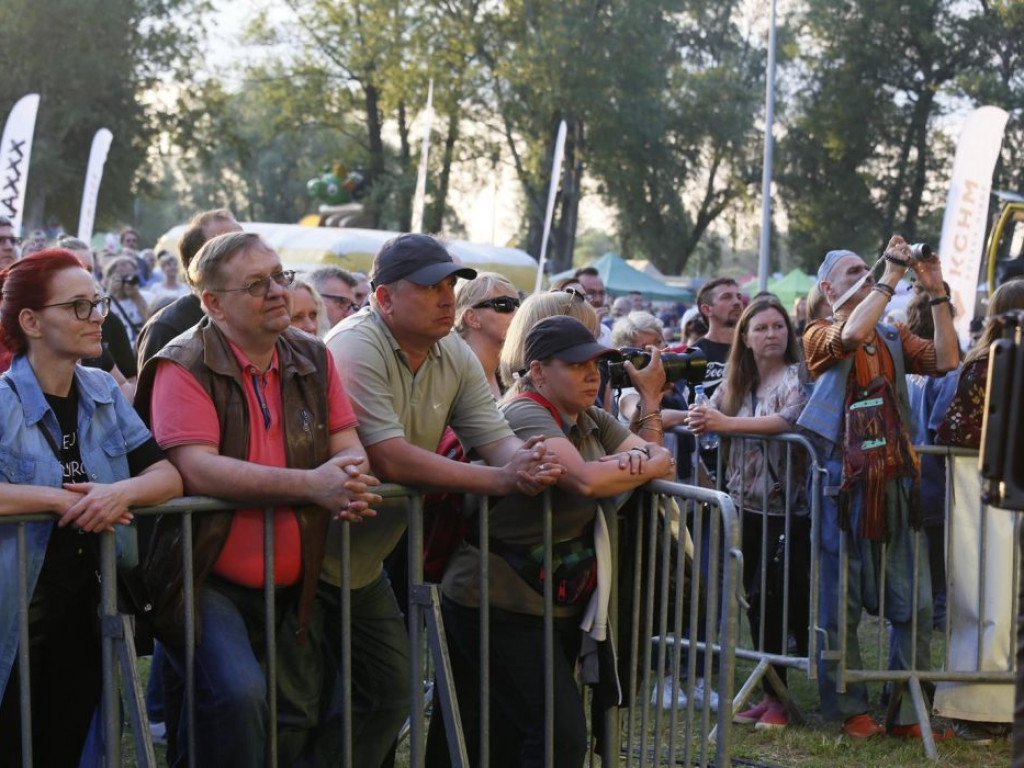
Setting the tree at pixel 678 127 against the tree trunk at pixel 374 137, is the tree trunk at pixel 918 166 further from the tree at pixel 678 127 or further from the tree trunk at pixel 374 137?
the tree trunk at pixel 374 137

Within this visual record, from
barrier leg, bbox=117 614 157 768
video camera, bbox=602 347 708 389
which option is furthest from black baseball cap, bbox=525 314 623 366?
barrier leg, bbox=117 614 157 768

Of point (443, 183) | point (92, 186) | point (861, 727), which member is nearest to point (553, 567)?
point (861, 727)

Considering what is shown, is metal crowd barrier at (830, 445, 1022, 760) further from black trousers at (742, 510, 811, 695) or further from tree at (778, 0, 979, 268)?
tree at (778, 0, 979, 268)

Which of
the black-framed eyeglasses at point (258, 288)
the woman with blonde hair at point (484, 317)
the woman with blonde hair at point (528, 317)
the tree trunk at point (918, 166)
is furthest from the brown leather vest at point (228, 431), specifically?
the tree trunk at point (918, 166)

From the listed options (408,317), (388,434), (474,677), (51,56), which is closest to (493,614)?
(474,677)

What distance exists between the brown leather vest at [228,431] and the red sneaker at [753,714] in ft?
10.6

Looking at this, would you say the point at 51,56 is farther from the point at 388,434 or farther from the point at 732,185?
the point at 388,434

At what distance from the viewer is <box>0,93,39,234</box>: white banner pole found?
14.6m

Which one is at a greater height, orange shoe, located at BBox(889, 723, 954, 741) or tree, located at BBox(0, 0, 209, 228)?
tree, located at BBox(0, 0, 209, 228)

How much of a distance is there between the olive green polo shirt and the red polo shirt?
0.22 metres

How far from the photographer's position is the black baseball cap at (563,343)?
14.3 feet

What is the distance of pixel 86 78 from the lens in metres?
42.9

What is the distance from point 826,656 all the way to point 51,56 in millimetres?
41751

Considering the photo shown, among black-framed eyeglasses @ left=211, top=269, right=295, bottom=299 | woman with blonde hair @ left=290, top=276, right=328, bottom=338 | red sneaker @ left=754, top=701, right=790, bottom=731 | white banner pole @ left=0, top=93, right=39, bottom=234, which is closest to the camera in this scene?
black-framed eyeglasses @ left=211, top=269, right=295, bottom=299
